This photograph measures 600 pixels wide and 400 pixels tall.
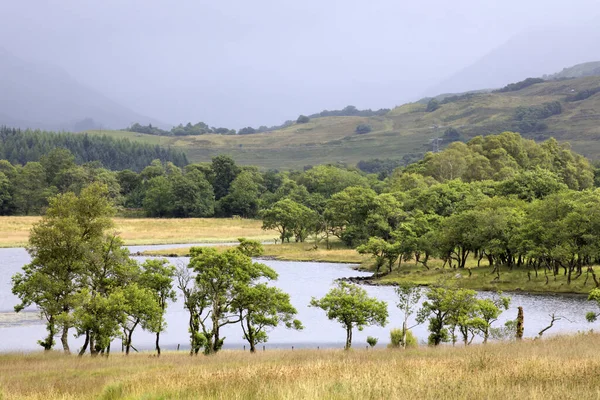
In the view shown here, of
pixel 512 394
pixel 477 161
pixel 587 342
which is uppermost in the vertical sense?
pixel 477 161

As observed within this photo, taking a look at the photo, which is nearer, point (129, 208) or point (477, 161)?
point (477, 161)

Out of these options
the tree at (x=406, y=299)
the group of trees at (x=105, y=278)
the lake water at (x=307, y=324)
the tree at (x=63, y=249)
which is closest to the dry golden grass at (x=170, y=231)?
the lake water at (x=307, y=324)

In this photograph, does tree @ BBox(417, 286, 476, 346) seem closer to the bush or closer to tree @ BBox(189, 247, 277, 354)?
the bush

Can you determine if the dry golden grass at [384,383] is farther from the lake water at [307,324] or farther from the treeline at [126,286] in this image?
the lake water at [307,324]

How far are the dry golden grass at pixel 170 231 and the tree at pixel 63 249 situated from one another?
90605mm

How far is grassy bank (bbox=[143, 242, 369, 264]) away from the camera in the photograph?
108 metres

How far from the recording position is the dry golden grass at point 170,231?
435 feet

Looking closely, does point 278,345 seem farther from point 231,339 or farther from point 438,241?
point 438,241

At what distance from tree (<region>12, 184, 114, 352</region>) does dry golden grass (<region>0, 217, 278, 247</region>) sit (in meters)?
90.6

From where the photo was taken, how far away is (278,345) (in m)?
50.2

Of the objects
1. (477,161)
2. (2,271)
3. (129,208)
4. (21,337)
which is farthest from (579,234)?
(129,208)

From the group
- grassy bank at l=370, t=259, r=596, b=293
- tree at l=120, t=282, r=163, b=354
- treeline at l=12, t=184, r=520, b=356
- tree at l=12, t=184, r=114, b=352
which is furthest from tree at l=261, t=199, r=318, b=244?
tree at l=120, t=282, r=163, b=354

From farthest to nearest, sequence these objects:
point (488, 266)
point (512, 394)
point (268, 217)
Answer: point (268, 217) → point (488, 266) → point (512, 394)

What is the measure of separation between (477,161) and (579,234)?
8248cm
